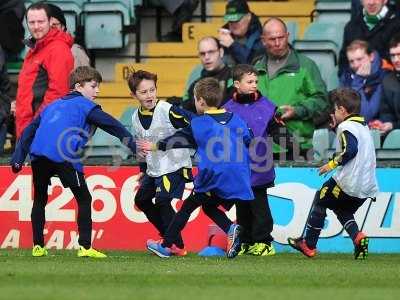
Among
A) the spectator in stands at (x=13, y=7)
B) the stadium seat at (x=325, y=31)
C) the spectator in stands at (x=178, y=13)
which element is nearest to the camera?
the stadium seat at (x=325, y=31)

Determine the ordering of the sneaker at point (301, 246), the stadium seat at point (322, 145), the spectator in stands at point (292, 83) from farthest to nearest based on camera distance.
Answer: the spectator in stands at point (292, 83)
the stadium seat at point (322, 145)
the sneaker at point (301, 246)

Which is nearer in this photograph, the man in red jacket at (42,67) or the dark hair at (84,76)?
the dark hair at (84,76)

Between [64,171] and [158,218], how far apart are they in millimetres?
1469

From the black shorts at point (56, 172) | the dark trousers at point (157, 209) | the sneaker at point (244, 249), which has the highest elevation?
the black shorts at point (56, 172)

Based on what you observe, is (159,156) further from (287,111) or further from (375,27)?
(375,27)

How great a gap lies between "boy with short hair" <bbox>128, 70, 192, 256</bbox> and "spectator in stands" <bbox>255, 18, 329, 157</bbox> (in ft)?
6.06

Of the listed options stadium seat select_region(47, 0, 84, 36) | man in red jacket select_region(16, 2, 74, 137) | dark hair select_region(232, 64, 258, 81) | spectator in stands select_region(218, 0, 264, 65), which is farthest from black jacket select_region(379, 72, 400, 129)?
stadium seat select_region(47, 0, 84, 36)

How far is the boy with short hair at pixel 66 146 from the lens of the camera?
12086mm

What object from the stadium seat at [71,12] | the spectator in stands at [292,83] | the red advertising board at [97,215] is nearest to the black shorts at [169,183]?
the red advertising board at [97,215]

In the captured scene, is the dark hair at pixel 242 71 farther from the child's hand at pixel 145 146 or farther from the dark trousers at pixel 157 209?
the dark trousers at pixel 157 209

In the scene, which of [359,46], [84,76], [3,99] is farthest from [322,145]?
[3,99]

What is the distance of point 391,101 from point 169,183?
3038mm

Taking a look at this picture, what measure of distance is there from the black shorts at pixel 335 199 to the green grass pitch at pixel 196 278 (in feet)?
1.68

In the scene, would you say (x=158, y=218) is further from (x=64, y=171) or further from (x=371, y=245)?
(x=371, y=245)
